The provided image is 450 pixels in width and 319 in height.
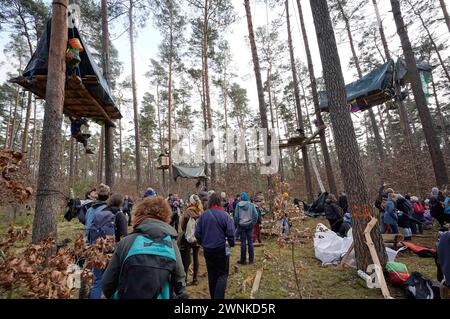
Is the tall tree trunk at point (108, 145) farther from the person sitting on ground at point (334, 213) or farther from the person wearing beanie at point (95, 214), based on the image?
the person sitting on ground at point (334, 213)

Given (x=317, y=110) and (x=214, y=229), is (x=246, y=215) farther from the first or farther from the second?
(x=317, y=110)

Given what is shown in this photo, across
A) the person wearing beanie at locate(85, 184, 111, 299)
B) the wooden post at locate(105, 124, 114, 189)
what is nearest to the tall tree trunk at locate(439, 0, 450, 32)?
the wooden post at locate(105, 124, 114, 189)

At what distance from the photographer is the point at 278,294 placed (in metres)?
3.89

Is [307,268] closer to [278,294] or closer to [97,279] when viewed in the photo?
[278,294]

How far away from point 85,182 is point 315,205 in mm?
15013

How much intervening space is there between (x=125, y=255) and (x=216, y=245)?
1.87 metres

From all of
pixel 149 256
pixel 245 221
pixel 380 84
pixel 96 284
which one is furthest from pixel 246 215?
pixel 380 84

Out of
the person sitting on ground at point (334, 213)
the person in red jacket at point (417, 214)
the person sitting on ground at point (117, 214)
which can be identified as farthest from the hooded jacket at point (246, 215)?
the person in red jacket at point (417, 214)

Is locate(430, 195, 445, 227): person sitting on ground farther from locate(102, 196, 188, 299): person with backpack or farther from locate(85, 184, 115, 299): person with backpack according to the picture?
locate(85, 184, 115, 299): person with backpack

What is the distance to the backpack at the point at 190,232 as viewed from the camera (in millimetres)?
4132

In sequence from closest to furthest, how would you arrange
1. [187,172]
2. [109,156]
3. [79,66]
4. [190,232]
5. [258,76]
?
[190,232] → [79,66] → [109,156] → [258,76] → [187,172]

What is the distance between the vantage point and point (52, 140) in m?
3.30

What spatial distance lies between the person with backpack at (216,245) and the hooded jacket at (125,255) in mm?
1538

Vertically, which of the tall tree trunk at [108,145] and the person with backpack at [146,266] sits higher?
the tall tree trunk at [108,145]
